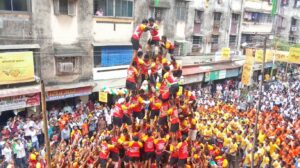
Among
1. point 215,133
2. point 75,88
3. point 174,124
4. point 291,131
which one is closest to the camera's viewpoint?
point 174,124

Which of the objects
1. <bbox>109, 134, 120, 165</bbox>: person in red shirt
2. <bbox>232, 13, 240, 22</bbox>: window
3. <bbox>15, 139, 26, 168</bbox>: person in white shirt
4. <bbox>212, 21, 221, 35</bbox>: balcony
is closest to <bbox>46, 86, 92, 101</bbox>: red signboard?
<bbox>15, 139, 26, 168</bbox>: person in white shirt

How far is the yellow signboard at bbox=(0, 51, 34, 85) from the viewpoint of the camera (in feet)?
42.1

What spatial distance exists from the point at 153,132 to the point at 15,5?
8.23 meters

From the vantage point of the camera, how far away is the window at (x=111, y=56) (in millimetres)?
16641

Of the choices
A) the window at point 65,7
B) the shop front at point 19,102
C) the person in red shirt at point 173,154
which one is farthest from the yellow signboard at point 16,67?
the person in red shirt at point 173,154

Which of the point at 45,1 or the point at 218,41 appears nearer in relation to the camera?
the point at 45,1

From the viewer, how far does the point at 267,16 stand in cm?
3011

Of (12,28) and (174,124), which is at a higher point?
(12,28)

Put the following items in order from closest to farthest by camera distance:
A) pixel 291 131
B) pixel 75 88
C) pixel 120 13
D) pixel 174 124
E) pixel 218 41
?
1. pixel 174 124
2. pixel 291 131
3. pixel 75 88
4. pixel 120 13
5. pixel 218 41

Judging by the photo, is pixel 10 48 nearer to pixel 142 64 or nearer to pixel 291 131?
pixel 142 64

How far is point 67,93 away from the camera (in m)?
A: 15.1

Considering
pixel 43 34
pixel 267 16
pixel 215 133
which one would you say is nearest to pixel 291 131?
pixel 215 133

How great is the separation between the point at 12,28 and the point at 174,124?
8469 millimetres

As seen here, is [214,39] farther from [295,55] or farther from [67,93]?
[67,93]
